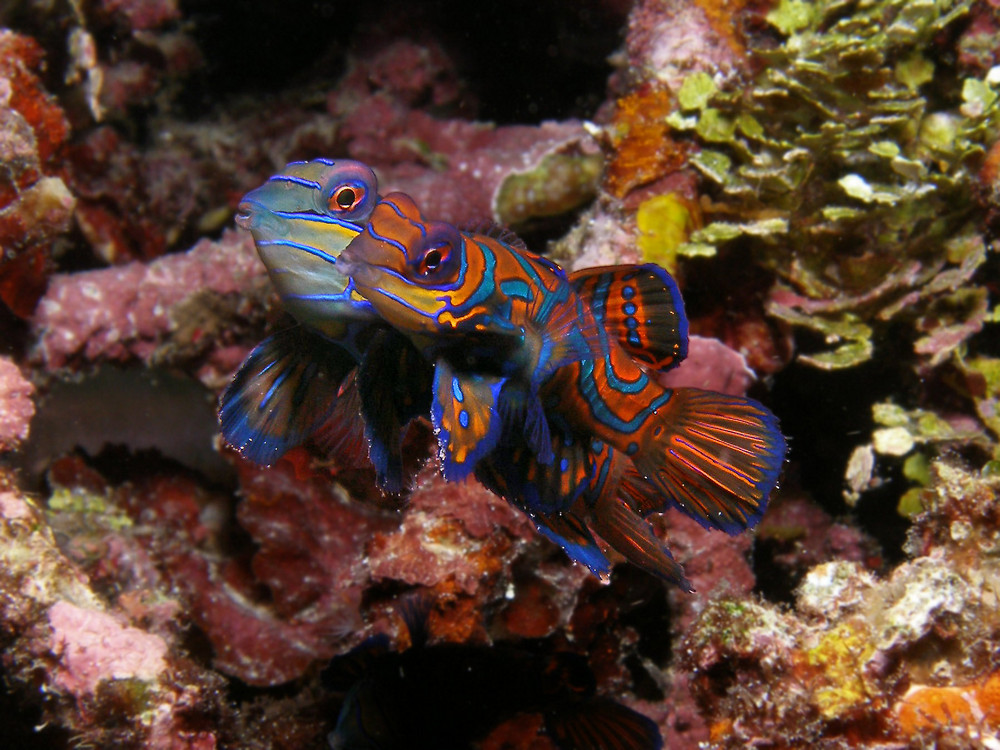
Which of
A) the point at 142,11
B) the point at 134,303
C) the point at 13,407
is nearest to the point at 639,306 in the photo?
the point at 13,407

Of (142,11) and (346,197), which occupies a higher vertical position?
(142,11)

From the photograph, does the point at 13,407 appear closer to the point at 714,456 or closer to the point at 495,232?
the point at 495,232

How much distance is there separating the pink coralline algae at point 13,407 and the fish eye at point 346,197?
3.18 meters

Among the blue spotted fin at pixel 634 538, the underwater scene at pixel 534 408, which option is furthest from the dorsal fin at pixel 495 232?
the blue spotted fin at pixel 634 538

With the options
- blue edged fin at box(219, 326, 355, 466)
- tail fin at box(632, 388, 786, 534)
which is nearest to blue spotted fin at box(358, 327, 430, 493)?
blue edged fin at box(219, 326, 355, 466)

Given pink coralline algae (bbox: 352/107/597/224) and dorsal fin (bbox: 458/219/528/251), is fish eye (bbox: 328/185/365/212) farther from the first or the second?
pink coralline algae (bbox: 352/107/597/224)

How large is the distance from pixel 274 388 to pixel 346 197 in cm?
70

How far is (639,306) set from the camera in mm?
2105

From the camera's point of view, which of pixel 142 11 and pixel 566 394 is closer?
pixel 566 394

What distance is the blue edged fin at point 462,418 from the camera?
5.63 ft

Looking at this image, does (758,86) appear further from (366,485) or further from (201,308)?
(201,308)

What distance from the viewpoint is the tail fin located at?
1.96 metres

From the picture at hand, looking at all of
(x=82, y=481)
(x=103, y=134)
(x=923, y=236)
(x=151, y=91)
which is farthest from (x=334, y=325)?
(x=151, y=91)

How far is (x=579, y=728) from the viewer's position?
334 cm
